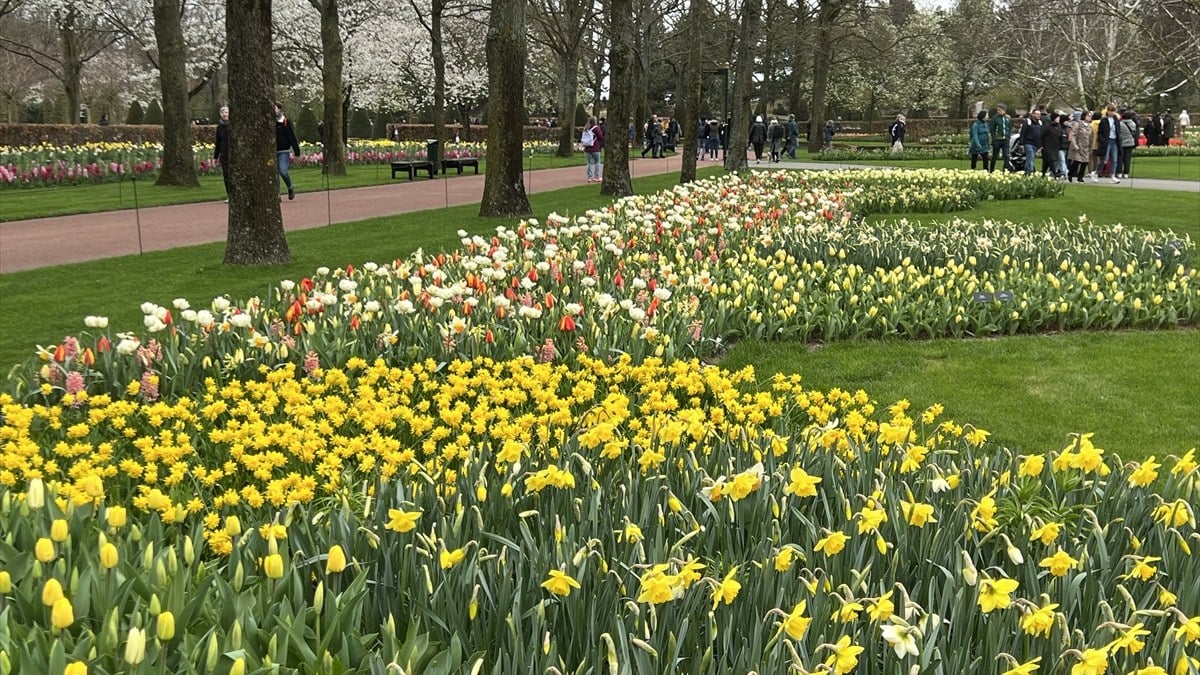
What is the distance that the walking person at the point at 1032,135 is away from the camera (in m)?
21.7

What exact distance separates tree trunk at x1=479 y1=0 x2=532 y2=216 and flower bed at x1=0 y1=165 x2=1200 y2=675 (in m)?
7.31

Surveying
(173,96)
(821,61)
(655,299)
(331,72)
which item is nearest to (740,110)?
(331,72)

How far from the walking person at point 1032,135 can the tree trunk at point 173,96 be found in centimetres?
1703

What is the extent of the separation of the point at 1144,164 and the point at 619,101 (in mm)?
19293

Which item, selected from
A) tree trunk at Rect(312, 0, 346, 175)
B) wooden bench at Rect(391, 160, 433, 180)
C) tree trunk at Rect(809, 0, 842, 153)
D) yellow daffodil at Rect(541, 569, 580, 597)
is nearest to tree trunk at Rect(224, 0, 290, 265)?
yellow daffodil at Rect(541, 569, 580, 597)

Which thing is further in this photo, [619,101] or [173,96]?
[173,96]

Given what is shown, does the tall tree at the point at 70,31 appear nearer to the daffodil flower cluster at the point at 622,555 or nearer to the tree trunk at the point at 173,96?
the tree trunk at the point at 173,96

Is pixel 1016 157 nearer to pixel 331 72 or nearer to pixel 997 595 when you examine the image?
pixel 331 72

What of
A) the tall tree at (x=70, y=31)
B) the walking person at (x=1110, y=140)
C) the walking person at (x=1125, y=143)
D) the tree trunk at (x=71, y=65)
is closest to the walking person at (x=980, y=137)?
the walking person at (x=1110, y=140)

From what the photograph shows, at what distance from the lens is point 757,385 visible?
5.30 metres

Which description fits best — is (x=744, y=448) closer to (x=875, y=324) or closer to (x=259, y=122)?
(x=875, y=324)

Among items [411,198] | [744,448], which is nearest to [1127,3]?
[411,198]

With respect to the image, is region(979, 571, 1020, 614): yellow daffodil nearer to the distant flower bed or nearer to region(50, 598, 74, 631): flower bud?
region(50, 598, 74, 631): flower bud

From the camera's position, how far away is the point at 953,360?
20.8ft
